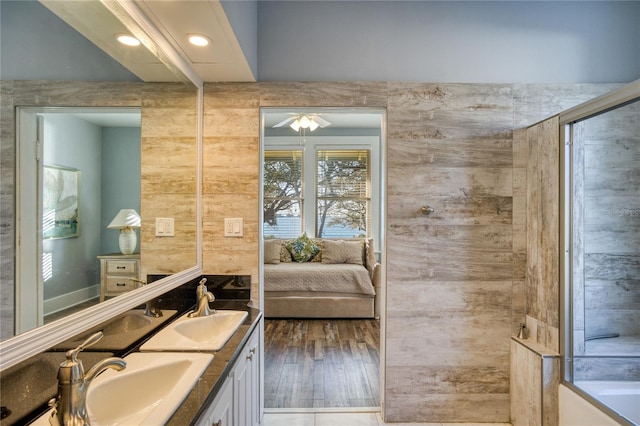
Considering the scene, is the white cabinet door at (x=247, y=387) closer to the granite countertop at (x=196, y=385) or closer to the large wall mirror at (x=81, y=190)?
the granite countertop at (x=196, y=385)

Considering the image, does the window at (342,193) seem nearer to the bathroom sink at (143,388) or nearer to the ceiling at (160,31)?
the ceiling at (160,31)

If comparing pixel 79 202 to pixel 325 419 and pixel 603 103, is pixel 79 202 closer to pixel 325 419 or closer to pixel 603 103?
pixel 325 419

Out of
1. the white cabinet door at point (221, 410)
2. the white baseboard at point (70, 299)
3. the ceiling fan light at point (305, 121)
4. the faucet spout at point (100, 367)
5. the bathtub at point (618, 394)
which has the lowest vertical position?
the bathtub at point (618, 394)

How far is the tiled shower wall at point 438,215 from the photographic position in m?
2.33

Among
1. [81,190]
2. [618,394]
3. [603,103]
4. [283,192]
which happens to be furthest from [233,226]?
[283,192]

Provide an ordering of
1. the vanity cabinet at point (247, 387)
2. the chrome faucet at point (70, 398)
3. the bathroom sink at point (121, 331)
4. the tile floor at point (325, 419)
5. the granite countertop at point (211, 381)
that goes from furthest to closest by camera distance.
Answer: the tile floor at point (325, 419), the vanity cabinet at point (247, 387), the bathroom sink at point (121, 331), the granite countertop at point (211, 381), the chrome faucet at point (70, 398)

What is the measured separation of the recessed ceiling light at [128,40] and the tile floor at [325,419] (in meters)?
2.35

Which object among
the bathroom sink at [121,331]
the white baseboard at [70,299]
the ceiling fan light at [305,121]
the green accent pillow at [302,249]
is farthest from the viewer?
the green accent pillow at [302,249]

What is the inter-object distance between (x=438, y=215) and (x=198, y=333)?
1655 millimetres

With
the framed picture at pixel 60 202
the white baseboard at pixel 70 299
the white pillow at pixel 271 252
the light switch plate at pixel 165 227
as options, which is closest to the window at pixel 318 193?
the white pillow at pixel 271 252

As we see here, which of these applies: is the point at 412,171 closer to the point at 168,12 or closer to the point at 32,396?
the point at 168,12

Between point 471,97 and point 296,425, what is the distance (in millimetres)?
2495

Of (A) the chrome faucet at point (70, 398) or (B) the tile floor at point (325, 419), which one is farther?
(B) the tile floor at point (325, 419)

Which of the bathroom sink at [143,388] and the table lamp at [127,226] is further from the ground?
the table lamp at [127,226]
